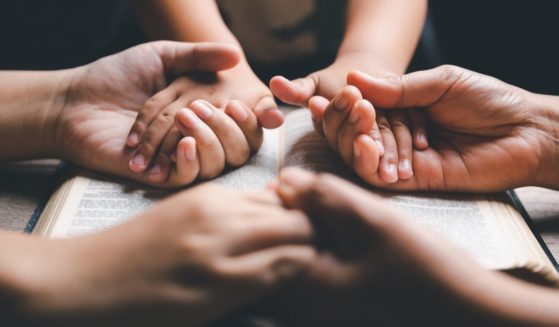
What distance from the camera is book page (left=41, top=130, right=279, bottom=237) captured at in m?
0.58

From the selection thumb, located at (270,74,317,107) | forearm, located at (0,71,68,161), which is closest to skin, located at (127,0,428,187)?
thumb, located at (270,74,317,107)

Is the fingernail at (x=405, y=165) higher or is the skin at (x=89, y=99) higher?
the skin at (x=89, y=99)

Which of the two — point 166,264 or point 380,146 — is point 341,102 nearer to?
point 380,146

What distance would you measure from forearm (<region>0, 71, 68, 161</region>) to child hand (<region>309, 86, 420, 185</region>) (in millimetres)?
398

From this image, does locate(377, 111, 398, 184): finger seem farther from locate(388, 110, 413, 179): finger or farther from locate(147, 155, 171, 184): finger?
locate(147, 155, 171, 184): finger

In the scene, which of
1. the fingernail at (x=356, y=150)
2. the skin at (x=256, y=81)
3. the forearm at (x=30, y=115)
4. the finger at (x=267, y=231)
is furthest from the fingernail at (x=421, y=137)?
the forearm at (x=30, y=115)

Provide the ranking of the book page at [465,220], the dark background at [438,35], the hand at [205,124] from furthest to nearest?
1. the dark background at [438,35]
2. the hand at [205,124]
3. the book page at [465,220]

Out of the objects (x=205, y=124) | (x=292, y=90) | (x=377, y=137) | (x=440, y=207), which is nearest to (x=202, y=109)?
(x=205, y=124)

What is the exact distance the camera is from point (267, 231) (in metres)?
0.41

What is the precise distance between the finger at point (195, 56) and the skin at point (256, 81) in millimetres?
24

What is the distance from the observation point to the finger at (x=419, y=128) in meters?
0.70

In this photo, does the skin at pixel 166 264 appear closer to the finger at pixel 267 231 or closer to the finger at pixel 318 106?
the finger at pixel 267 231

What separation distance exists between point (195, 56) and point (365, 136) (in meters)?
0.28

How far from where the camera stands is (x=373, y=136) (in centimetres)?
67
